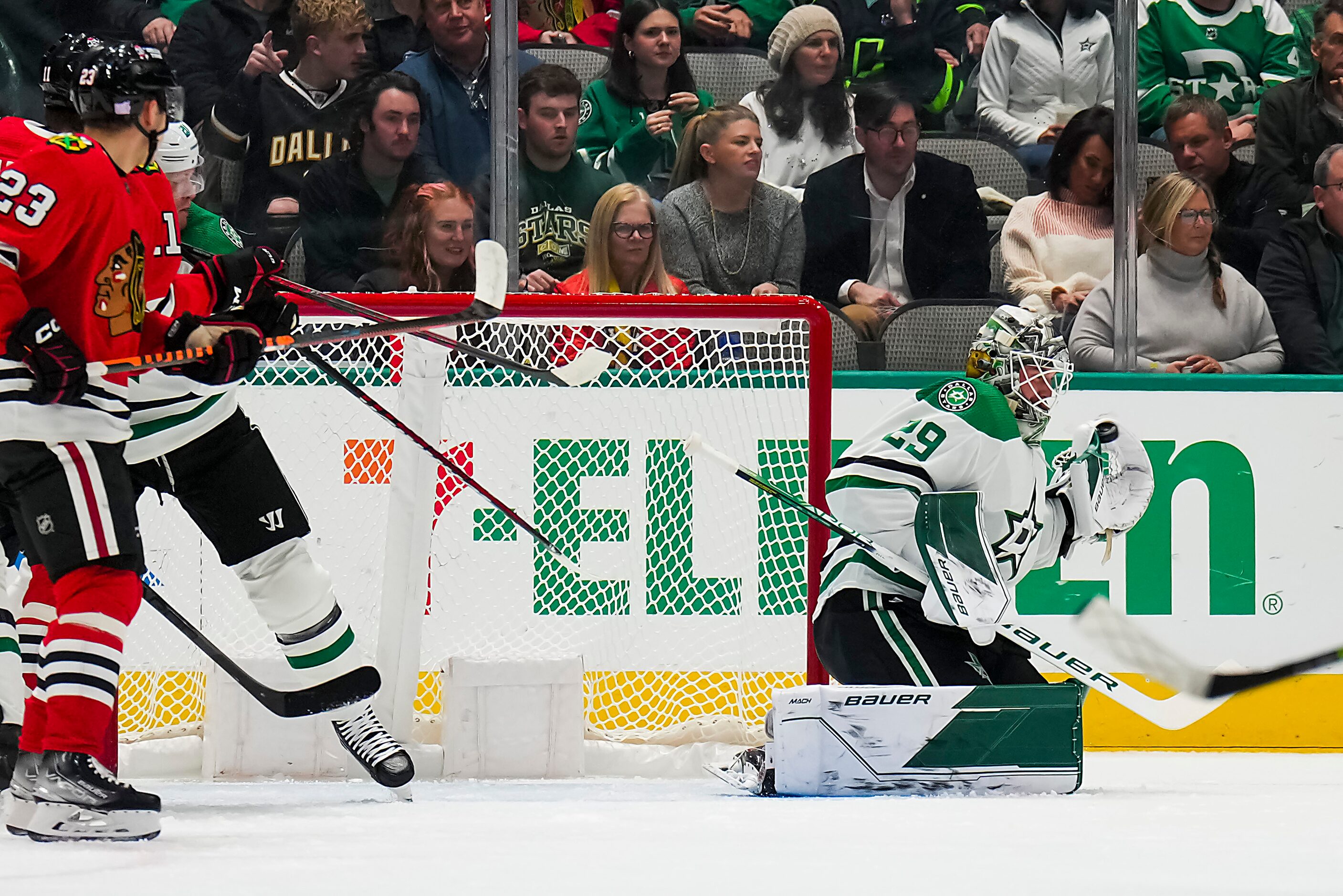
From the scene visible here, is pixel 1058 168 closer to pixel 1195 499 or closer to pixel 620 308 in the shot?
pixel 1195 499

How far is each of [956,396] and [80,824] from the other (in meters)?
1.83

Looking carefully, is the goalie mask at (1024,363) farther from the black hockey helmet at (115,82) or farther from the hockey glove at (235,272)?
the black hockey helmet at (115,82)

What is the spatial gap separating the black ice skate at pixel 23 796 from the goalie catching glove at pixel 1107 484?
2187 millimetres

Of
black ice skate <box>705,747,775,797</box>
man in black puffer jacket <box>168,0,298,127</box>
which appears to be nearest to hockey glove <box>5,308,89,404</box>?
black ice skate <box>705,747,775,797</box>

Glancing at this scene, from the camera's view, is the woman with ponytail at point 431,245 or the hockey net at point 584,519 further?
the woman with ponytail at point 431,245

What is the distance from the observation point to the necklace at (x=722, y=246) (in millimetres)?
4098

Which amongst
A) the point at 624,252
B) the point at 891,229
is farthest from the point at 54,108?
the point at 891,229

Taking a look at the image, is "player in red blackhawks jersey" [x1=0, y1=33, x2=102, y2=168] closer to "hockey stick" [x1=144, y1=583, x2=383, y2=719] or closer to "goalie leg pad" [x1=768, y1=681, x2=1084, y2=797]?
"hockey stick" [x1=144, y1=583, x2=383, y2=719]

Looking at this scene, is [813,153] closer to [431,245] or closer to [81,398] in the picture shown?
[431,245]

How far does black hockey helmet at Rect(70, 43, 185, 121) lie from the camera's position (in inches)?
95.7

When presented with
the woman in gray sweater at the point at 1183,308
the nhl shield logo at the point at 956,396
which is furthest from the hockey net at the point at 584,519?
the woman in gray sweater at the point at 1183,308

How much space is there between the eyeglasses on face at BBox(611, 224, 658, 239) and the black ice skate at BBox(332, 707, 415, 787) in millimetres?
1605

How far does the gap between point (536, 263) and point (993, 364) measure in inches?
51.6

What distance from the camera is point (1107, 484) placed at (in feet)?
11.3
